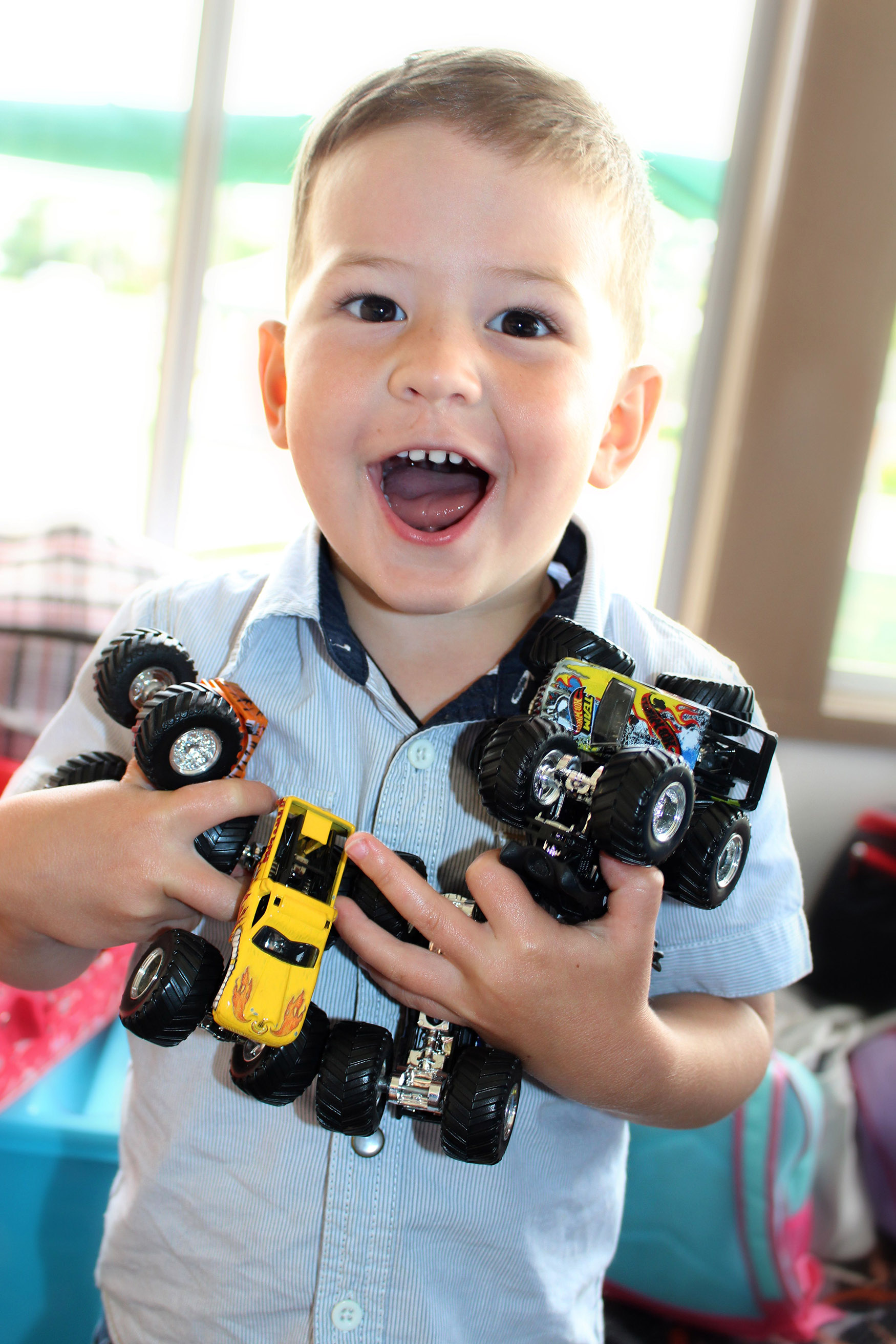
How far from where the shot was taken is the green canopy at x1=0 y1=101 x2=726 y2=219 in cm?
207

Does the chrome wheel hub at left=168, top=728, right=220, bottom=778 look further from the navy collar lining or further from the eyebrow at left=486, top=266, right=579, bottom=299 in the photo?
the eyebrow at left=486, top=266, right=579, bottom=299

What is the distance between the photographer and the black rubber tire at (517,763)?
526mm

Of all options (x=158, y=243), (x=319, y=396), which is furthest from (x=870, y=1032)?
Answer: (x=158, y=243)

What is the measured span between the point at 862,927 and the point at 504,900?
1496 millimetres

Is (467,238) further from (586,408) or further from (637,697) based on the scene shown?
(637,697)

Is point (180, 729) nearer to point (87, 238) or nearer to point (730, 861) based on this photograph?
point (730, 861)

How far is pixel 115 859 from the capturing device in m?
0.61

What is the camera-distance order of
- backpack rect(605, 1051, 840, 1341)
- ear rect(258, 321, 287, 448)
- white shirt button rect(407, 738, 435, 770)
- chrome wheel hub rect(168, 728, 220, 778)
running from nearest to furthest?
chrome wheel hub rect(168, 728, 220, 778)
white shirt button rect(407, 738, 435, 770)
ear rect(258, 321, 287, 448)
backpack rect(605, 1051, 840, 1341)

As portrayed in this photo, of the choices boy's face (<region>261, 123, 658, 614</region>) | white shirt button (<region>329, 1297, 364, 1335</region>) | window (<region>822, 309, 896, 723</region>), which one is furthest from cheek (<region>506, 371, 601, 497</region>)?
window (<region>822, 309, 896, 723</region>)

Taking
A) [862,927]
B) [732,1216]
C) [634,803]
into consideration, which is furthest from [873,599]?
[634,803]

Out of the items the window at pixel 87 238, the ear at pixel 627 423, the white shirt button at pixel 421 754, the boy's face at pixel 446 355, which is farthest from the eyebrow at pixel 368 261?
the window at pixel 87 238

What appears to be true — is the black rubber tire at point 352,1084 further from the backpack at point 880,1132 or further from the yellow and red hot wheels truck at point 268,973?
the backpack at point 880,1132

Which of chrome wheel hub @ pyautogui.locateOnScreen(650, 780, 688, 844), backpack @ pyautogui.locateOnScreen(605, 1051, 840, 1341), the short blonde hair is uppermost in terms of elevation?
the short blonde hair

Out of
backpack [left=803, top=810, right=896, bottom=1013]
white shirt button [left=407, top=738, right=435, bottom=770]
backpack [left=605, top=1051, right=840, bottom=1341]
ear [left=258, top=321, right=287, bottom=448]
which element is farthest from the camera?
backpack [left=803, top=810, right=896, bottom=1013]
